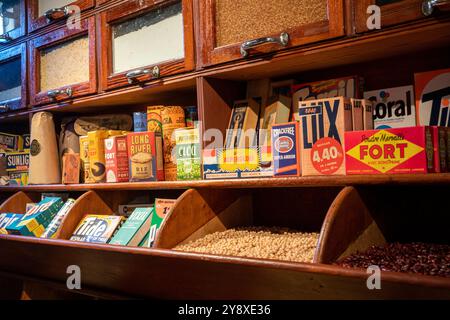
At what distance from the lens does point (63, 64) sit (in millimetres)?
2273

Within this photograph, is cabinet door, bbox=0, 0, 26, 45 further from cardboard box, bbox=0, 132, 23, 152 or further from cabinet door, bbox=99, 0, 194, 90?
cabinet door, bbox=99, 0, 194, 90

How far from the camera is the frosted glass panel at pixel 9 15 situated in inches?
98.4

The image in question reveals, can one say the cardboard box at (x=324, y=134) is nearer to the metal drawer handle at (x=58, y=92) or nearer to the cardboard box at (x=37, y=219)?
the metal drawer handle at (x=58, y=92)

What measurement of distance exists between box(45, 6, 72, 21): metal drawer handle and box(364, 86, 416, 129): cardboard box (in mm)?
1489

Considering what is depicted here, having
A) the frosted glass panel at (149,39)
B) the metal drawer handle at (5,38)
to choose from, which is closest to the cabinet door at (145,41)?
the frosted glass panel at (149,39)

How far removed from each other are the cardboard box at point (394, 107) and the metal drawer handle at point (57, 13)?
1.49m

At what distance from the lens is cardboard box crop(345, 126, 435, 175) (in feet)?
3.93

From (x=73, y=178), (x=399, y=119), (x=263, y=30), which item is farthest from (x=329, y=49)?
(x=73, y=178)

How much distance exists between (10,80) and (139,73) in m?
1.18

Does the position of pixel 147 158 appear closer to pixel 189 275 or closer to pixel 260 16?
pixel 189 275

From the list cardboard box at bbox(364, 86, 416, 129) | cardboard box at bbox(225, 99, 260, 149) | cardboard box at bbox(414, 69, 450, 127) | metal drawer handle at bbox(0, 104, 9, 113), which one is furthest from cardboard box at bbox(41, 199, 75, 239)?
cardboard box at bbox(414, 69, 450, 127)

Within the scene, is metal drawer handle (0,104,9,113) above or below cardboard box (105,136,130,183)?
above

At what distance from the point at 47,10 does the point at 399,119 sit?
6.08ft

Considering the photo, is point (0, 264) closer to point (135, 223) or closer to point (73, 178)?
point (73, 178)
